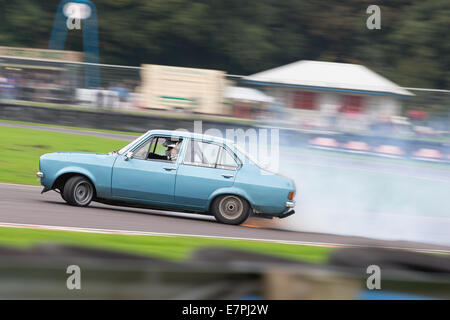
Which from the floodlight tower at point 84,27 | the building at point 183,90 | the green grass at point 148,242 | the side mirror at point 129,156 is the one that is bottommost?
the green grass at point 148,242

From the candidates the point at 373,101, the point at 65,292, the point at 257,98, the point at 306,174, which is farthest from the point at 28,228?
the point at 373,101

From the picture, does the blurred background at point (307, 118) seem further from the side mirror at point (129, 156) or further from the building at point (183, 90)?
the side mirror at point (129, 156)

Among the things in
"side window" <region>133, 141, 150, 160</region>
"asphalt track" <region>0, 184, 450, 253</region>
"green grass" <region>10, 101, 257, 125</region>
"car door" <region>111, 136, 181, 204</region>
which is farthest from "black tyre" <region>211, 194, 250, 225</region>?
"green grass" <region>10, 101, 257, 125</region>

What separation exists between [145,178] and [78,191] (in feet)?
3.38

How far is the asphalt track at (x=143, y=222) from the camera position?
818cm

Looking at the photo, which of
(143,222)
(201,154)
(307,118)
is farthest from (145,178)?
(307,118)

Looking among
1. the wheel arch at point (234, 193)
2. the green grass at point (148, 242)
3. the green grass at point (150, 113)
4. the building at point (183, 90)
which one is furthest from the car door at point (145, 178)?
the building at point (183, 90)

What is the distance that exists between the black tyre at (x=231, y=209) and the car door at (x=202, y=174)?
0.56 ft

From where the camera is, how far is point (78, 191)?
31.0 ft

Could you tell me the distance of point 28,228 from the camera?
7484 millimetres

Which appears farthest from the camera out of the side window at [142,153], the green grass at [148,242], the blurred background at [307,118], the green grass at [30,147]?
the green grass at [30,147]

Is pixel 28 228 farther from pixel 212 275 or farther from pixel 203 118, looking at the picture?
pixel 203 118

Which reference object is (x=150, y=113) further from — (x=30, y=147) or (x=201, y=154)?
(x=201, y=154)

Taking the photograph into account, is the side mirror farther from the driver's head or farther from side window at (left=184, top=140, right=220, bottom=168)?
side window at (left=184, top=140, right=220, bottom=168)
